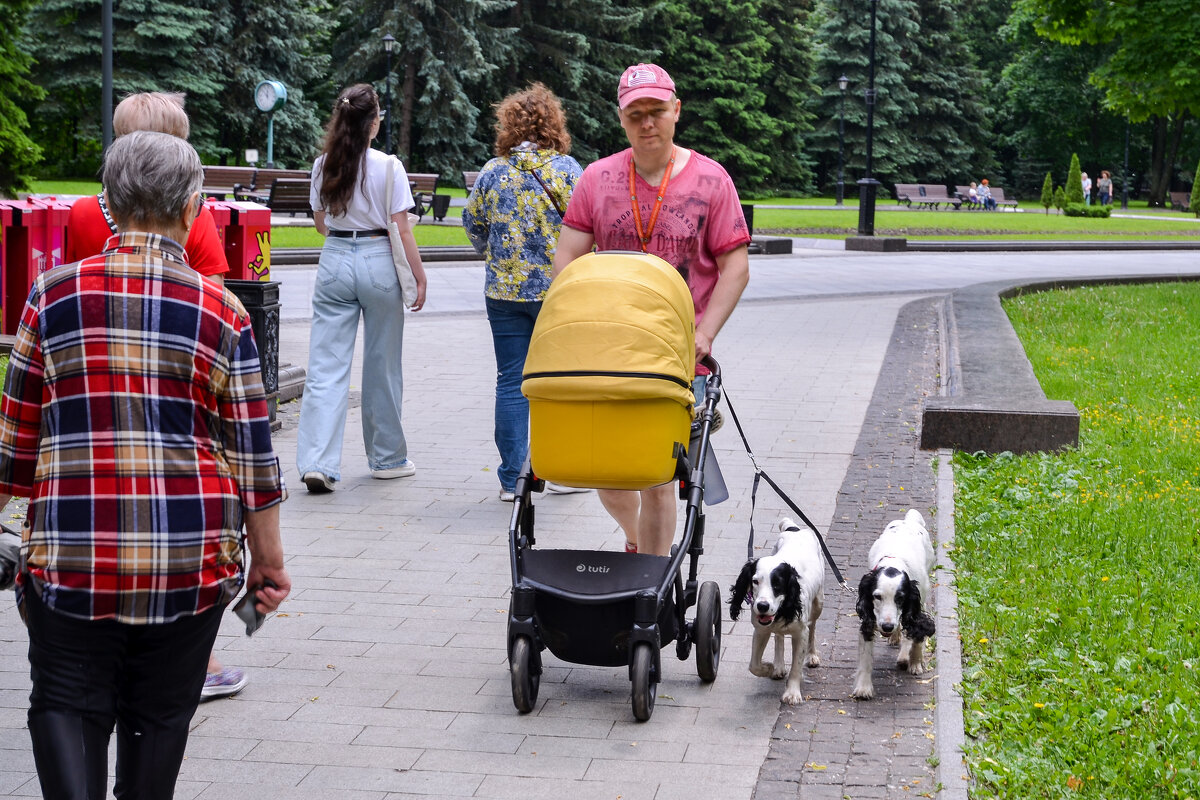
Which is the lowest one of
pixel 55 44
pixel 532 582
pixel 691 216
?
pixel 532 582

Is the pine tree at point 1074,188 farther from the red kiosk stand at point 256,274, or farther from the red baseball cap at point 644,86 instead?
the red baseball cap at point 644,86

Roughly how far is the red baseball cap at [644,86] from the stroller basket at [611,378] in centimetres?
73

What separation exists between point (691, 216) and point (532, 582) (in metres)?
1.43

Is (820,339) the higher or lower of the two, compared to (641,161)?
lower

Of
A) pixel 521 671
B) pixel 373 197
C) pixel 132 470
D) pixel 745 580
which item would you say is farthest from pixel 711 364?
pixel 373 197

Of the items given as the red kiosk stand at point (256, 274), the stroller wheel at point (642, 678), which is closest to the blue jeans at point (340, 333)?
the red kiosk stand at point (256, 274)

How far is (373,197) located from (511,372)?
1.15 meters

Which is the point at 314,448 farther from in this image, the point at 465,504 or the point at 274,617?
the point at 274,617

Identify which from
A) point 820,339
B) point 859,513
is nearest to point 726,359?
point 820,339

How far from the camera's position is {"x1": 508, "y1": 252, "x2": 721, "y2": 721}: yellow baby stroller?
422 cm

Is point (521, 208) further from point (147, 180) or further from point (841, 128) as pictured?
point (841, 128)

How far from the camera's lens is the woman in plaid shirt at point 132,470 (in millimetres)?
2811

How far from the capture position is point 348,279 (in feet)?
24.0

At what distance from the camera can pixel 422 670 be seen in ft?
16.1
